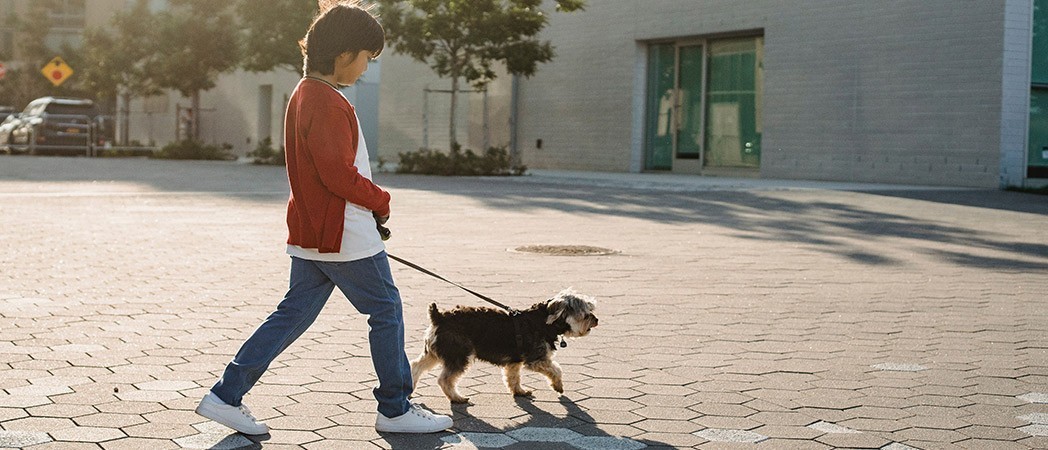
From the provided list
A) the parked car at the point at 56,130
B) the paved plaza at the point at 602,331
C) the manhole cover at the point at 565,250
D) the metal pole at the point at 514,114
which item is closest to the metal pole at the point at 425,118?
the metal pole at the point at 514,114

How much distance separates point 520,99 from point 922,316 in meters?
27.4

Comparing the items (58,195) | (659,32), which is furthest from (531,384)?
(659,32)

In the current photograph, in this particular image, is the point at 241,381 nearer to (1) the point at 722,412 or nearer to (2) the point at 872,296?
(1) the point at 722,412

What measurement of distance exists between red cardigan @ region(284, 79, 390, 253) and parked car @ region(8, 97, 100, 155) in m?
36.9

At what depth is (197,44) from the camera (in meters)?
39.0

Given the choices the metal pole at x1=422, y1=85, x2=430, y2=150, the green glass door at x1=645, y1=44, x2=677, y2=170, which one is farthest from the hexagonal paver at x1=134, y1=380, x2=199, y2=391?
the green glass door at x1=645, y1=44, x2=677, y2=170

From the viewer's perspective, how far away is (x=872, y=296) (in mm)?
8609

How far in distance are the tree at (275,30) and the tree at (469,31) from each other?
4.08 meters

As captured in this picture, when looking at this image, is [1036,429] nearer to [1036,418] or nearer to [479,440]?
[1036,418]

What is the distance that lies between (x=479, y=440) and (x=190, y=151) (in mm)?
35044

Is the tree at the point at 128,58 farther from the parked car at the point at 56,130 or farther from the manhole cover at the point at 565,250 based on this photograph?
the manhole cover at the point at 565,250

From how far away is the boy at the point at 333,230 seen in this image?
429cm

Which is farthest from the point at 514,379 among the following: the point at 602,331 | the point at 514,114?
the point at 514,114

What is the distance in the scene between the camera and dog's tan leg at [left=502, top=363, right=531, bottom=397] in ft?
17.4
